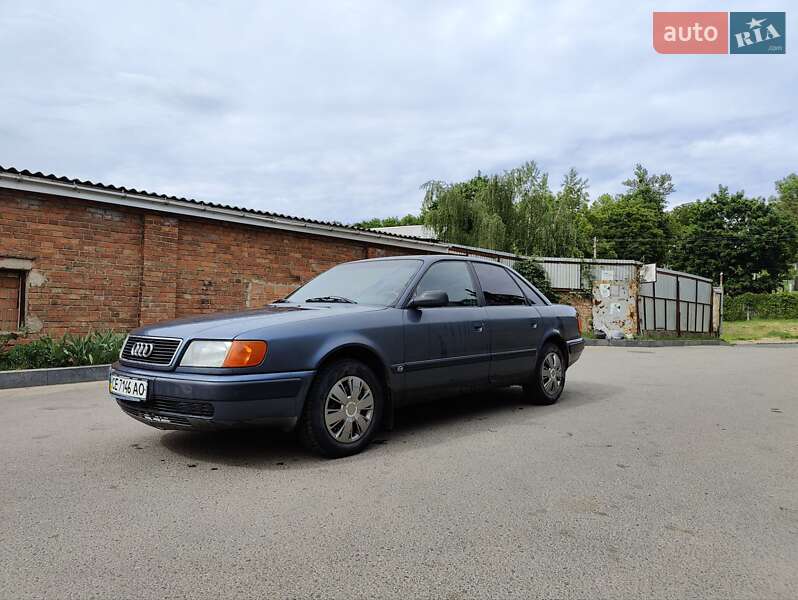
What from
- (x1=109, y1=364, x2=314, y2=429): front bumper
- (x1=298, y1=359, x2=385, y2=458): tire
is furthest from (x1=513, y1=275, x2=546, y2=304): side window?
(x1=109, y1=364, x2=314, y2=429): front bumper

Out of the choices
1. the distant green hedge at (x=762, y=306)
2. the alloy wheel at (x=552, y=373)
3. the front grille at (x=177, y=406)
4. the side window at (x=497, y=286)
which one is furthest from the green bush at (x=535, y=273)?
the distant green hedge at (x=762, y=306)

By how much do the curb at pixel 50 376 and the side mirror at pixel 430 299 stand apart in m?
4.96

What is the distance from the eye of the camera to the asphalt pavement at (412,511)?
2332 mm

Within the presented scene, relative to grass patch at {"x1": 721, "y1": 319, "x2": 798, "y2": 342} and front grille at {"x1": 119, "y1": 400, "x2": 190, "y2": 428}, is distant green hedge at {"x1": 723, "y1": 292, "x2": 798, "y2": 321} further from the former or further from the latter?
front grille at {"x1": 119, "y1": 400, "x2": 190, "y2": 428}

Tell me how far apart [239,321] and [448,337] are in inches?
68.7

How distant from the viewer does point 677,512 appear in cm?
313

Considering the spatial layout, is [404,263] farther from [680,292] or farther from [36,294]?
[680,292]

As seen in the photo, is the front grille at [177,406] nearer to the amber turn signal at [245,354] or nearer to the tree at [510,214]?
the amber turn signal at [245,354]

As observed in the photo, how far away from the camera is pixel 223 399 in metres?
3.62

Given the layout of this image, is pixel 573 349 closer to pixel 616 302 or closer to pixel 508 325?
pixel 508 325

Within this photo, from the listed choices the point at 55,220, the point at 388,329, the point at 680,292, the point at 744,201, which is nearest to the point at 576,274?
the point at 680,292

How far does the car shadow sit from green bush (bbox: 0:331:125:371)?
15.5 ft

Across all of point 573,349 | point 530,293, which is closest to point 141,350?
point 530,293

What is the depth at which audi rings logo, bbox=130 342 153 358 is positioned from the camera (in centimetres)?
402
